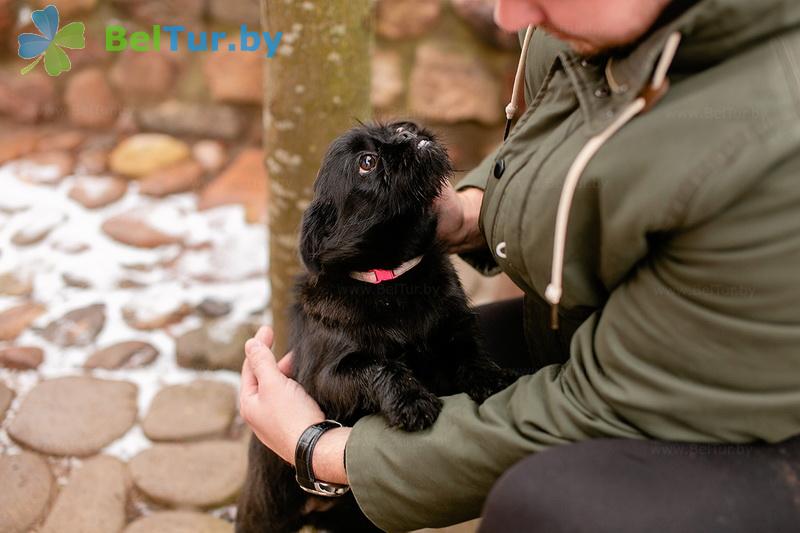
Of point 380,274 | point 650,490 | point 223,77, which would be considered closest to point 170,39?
point 223,77

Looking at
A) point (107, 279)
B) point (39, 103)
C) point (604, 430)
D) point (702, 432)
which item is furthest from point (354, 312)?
point (39, 103)

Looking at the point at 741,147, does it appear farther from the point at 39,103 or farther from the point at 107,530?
the point at 39,103

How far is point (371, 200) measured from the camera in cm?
173

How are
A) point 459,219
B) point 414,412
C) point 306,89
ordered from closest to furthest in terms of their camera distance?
point 414,412
point 459,219
point 306,89

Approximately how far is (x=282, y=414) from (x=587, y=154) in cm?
88

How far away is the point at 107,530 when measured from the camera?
2.20 m

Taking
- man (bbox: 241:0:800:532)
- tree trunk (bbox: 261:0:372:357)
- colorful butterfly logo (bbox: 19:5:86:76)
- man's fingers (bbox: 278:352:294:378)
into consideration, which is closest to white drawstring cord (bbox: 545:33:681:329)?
man (bbox: 241:0:800:532)

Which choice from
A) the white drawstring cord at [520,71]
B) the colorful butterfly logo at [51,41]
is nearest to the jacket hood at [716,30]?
the white drawstring cord at [520,71]

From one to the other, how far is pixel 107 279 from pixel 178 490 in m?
1.24

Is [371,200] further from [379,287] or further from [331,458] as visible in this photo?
[331,458]

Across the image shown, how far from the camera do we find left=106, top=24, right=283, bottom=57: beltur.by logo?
4.08 m

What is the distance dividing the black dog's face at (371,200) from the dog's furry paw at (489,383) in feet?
1.11

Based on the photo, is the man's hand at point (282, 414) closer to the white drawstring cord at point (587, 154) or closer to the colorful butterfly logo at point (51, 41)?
the white drawstring cord at point (587, 154)

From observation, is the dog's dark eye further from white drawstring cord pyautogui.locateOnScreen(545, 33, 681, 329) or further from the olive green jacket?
white drawstring cord pyautogui.locateOnScreen(545, 33, 681, 329)
